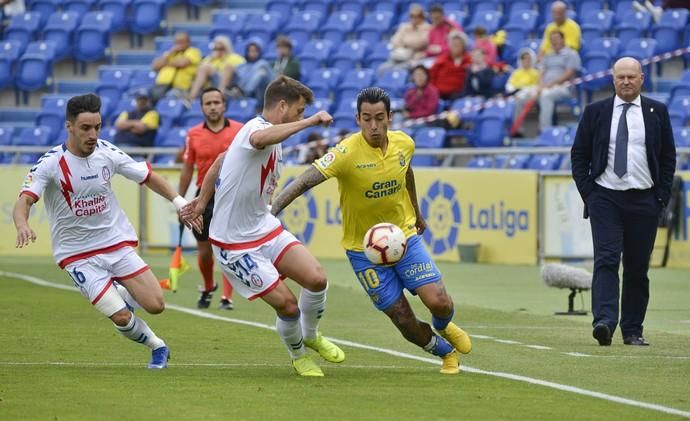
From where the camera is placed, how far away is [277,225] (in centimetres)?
1081

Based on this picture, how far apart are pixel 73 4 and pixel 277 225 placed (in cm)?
2383

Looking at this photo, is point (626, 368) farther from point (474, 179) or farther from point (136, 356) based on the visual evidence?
point (474, 179)

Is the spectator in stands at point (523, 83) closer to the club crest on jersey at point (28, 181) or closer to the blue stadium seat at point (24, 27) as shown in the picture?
the blue stadium seat at point (24, 27)

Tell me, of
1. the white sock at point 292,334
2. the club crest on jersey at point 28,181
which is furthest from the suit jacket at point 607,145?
the club crest on jersey at point 28,181

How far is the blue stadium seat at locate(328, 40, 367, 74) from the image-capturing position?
1125 inches

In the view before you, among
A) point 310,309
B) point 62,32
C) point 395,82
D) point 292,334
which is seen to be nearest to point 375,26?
point 395,82

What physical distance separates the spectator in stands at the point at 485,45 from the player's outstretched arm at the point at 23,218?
15439 mm

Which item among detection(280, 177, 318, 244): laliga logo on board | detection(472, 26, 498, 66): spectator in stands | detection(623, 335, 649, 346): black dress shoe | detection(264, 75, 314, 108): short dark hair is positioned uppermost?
detection(472, 26, 498, 66): spectator in stands

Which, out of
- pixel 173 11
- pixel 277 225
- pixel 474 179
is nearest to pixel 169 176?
pixel 474 179

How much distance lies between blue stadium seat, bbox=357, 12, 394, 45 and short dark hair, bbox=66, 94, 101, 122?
18256mm

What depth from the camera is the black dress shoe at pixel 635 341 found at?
41.9 feet

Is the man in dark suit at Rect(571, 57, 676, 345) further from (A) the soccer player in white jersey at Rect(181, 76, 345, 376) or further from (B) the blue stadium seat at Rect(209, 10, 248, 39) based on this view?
(B) the blue stadium seat at Rect(209, 10, 248, 39)

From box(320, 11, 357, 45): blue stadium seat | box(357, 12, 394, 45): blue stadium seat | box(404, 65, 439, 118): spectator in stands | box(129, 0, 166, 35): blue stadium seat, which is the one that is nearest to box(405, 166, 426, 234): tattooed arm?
box(404, 65, 439, 118): spectator in stands

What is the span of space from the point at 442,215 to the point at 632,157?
1054cm
